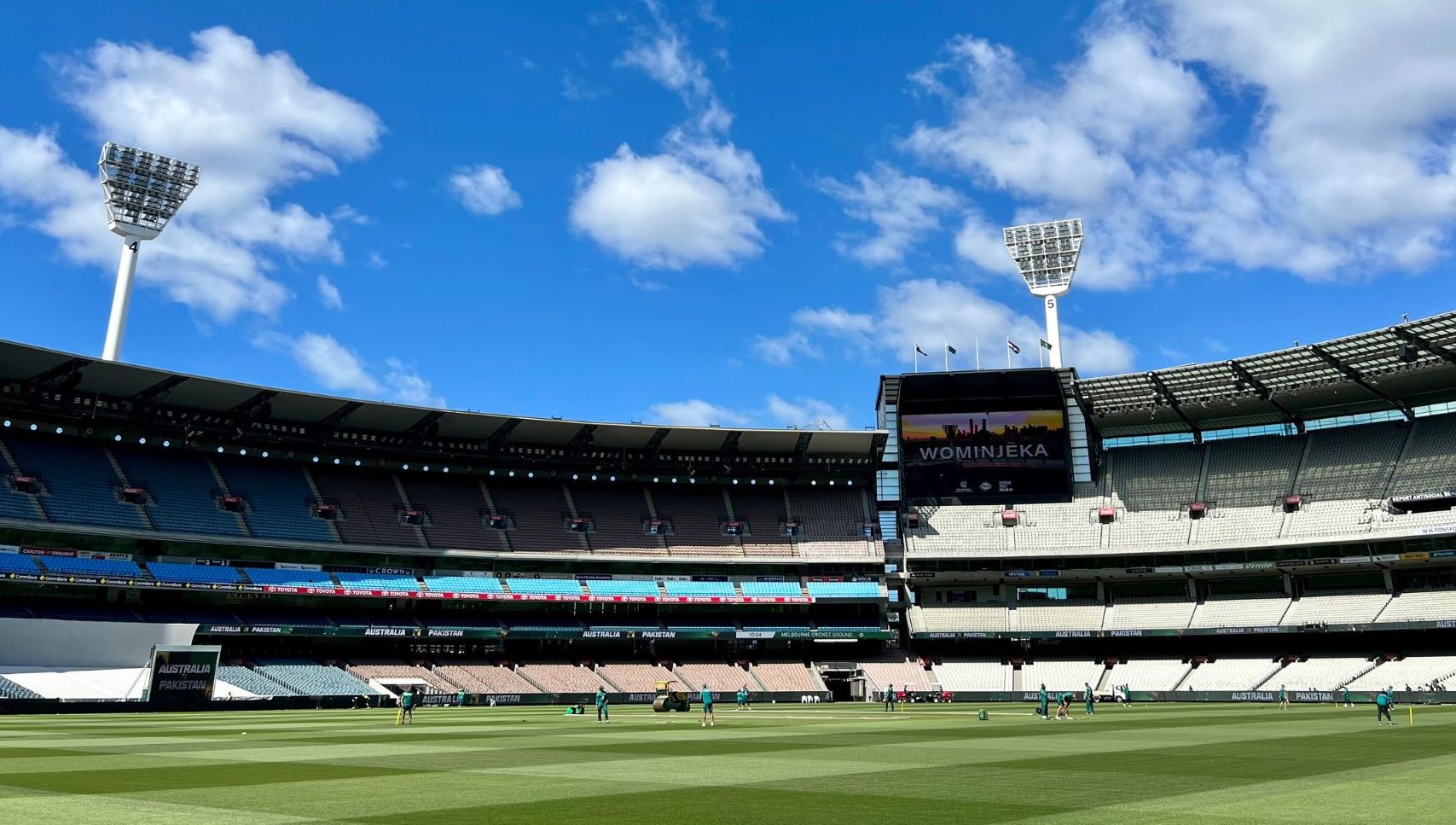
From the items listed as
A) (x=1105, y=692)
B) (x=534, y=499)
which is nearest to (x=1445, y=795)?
(x=1105, y=692)

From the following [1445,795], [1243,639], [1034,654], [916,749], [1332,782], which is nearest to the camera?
[1445,795]

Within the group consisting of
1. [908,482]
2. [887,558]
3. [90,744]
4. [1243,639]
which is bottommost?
[90,744]

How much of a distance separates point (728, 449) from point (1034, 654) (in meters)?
30.7

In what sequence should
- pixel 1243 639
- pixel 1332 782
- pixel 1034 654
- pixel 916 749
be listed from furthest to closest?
pixel 1034 654
pixel 1243 639
pixel 916 749
pixel 1332 782

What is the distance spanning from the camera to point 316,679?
219ft

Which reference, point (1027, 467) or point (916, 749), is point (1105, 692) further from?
point (916, 749)

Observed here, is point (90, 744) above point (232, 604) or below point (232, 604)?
below

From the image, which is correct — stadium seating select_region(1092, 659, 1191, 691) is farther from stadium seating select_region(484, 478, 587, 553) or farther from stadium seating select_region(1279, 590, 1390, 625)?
stadium seating select_region(484, 478, 587, 553)

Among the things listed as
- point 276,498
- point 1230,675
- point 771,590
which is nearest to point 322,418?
point 276,498

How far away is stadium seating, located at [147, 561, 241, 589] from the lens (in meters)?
68.5

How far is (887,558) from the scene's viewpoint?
A: 289 ft

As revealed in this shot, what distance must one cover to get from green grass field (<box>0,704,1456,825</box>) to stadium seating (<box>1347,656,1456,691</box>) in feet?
104

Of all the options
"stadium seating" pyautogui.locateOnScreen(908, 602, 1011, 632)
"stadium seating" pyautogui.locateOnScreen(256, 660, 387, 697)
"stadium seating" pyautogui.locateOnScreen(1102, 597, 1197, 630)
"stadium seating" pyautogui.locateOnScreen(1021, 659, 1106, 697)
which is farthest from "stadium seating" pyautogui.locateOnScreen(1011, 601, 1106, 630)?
"stadium seating" pyautogui.locateOnScreen(256, 660, 387, 697)

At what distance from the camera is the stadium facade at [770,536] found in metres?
68.6
